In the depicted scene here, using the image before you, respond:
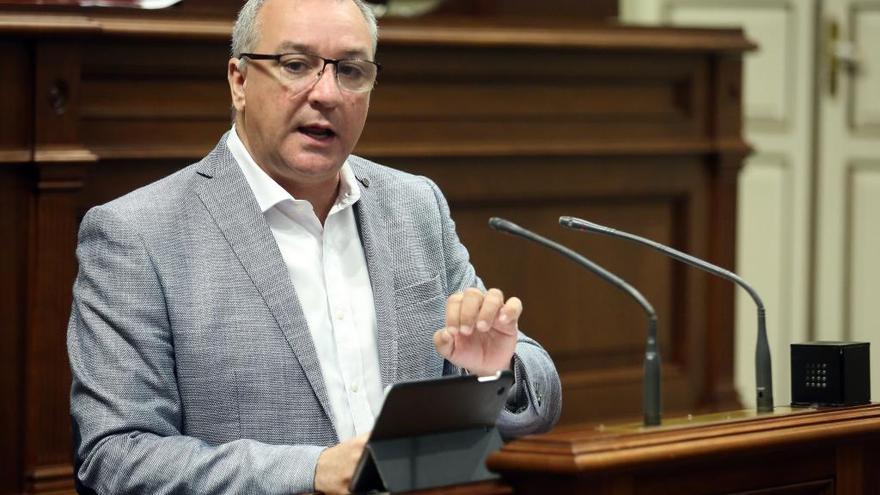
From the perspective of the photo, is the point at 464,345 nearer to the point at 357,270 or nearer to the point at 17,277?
the point at 357,270

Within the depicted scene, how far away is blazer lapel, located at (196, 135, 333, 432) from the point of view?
203 cm

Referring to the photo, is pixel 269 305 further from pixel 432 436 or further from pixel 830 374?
pixel 830 374

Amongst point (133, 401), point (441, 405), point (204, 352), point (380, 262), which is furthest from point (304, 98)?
point (441, 405)

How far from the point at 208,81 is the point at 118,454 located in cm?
119

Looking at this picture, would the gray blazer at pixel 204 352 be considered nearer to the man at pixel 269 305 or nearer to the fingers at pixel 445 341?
the man at pixel 269 305

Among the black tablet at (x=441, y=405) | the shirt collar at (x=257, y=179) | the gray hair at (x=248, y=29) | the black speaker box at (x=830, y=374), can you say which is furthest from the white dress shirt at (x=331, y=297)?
the black speaker box at (x=830, y=374)

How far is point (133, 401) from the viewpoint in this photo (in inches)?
74.9

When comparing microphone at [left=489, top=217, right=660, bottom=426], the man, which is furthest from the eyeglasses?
microphone at [left=489, top=217, right=660, bottom=426]

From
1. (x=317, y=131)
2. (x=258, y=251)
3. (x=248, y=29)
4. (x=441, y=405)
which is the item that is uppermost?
(x=248, y=29)

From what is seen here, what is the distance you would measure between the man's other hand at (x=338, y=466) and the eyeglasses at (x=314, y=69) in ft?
1.87

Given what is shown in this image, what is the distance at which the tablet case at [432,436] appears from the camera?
154cm

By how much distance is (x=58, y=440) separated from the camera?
2662 millimetres

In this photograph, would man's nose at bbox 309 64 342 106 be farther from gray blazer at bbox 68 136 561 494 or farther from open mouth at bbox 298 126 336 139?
gray blazer at bbox 68 136 561 494

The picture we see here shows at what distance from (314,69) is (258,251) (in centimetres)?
28
